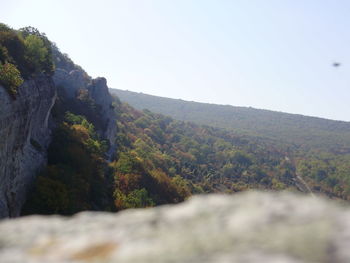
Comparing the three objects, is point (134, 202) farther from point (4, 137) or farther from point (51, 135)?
A: point (4, 137)

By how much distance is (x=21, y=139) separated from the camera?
25672 millimetres

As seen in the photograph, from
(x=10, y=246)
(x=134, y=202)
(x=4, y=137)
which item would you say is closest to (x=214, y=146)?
→ (x=134, y=202)

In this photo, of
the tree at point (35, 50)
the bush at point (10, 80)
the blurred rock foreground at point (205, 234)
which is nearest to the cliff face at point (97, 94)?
the tree at point (35, 50)

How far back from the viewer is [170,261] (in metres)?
2.93

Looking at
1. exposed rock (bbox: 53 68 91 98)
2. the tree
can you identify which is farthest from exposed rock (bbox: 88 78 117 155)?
the tree

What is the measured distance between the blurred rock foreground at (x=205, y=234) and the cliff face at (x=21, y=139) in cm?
1904

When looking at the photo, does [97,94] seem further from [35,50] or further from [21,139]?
[21,139]

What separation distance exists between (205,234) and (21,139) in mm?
25373

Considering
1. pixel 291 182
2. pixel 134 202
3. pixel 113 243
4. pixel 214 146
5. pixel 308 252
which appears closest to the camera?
pixel 308 252

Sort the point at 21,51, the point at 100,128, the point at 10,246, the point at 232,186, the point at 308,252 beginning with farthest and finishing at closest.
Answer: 1. the point at 232,186
2. the point at 100,128
3. the point at 21,51
4. the point at 10,246
5. the point at 308,252

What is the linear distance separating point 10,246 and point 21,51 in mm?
38141

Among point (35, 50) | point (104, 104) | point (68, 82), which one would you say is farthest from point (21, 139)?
point (104, 104)

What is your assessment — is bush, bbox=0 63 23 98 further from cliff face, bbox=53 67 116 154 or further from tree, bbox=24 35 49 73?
cliff face, bbox=53 67 116 154

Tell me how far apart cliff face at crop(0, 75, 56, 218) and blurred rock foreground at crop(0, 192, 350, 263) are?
19045mm
